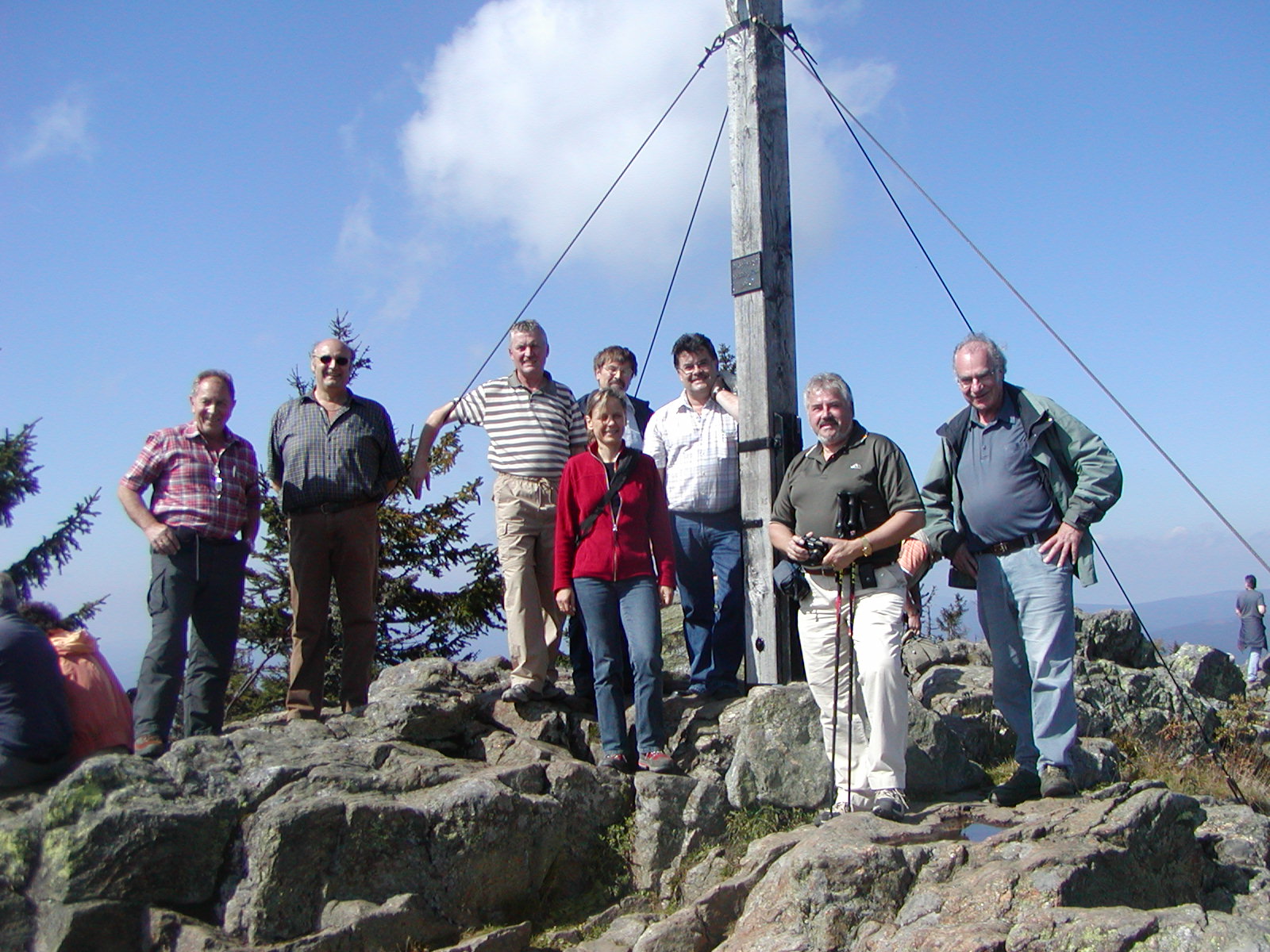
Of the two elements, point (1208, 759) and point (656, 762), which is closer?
point (656, 762)

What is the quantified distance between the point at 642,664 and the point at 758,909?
1651mm

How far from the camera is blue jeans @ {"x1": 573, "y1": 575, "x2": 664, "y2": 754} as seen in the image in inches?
236

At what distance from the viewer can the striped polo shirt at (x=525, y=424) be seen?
6.75 metres

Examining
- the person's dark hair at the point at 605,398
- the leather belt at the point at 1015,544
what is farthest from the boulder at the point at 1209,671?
the person's dark hair at the point at 605,398

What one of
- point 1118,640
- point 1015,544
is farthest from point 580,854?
point 1118,640

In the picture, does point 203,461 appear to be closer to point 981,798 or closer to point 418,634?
point 981,798

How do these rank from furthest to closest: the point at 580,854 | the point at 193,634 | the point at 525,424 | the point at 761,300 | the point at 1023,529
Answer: the point at 761,300 < the point at 525,424 < the point at 193,634 < the point at 1023,529 < the point at 580,854

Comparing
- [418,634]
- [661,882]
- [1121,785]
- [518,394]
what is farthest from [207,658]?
[418,634]

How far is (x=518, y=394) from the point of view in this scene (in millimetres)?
6891

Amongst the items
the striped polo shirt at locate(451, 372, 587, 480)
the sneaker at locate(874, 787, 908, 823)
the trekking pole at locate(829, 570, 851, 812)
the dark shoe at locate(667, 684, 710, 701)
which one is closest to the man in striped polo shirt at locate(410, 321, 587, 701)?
the striped polo shirt at locate(451, 372, 587, 480)

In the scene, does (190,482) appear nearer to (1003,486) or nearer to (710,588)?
(710,588)

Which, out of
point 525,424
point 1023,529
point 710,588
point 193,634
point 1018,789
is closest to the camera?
point 1018,789

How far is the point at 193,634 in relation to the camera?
6.44m

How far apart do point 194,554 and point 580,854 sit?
116 inches
